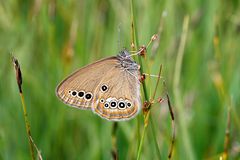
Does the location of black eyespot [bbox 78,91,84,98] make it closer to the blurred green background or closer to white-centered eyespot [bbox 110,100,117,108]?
white-centered eyespot [bbox 110,100,117,108]

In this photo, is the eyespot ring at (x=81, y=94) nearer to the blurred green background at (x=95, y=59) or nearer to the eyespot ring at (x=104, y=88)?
the eyespot ring at (x=104, y=88)

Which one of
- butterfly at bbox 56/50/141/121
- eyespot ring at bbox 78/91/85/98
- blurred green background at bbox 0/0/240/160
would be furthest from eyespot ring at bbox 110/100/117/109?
blurred green background at bbox 0/0/240/160

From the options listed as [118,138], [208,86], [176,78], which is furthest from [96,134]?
[208,86]

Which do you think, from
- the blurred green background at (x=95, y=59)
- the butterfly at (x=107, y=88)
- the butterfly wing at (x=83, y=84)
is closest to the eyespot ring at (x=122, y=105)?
the butterfly at (x=107, y=88)

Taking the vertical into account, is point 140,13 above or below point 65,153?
above

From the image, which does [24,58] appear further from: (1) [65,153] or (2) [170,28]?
(2) [170,28]

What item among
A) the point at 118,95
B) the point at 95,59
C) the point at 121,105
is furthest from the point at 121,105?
the point at 95,59

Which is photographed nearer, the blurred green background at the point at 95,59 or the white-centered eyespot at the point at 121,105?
the white-centered eyespot at the point at 121,105
